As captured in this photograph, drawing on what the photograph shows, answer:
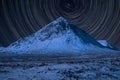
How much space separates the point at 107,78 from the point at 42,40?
166 ft

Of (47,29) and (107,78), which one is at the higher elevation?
(47,29)

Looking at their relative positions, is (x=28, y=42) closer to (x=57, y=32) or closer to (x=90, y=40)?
(x=57, y=32)

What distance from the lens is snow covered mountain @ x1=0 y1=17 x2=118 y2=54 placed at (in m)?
60.7

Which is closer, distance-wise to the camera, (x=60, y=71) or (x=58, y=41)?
(x=60, y=71)

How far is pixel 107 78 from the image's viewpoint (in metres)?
17.0

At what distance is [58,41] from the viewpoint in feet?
210

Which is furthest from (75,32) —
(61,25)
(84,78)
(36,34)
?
(84,78)

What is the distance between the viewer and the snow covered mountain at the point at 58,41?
2391 inches

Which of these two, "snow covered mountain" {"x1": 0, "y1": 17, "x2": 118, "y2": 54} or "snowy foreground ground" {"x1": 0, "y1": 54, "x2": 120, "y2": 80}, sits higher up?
"snow covered mountain" {"x1": 0, "y1": 17, "x2": 118, "y2": 54}

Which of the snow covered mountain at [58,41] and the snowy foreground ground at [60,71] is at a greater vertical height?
the snow covered mountain at [58,41]

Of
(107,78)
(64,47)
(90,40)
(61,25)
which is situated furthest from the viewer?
(61,25)

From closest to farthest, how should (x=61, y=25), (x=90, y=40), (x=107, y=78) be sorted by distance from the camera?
(x=107, y=78), (x=90, y=40), (x=61, y=25)

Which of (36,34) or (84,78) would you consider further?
(36,34)

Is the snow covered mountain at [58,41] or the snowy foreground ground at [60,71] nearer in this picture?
the snowy foreground ground at [60,71]
